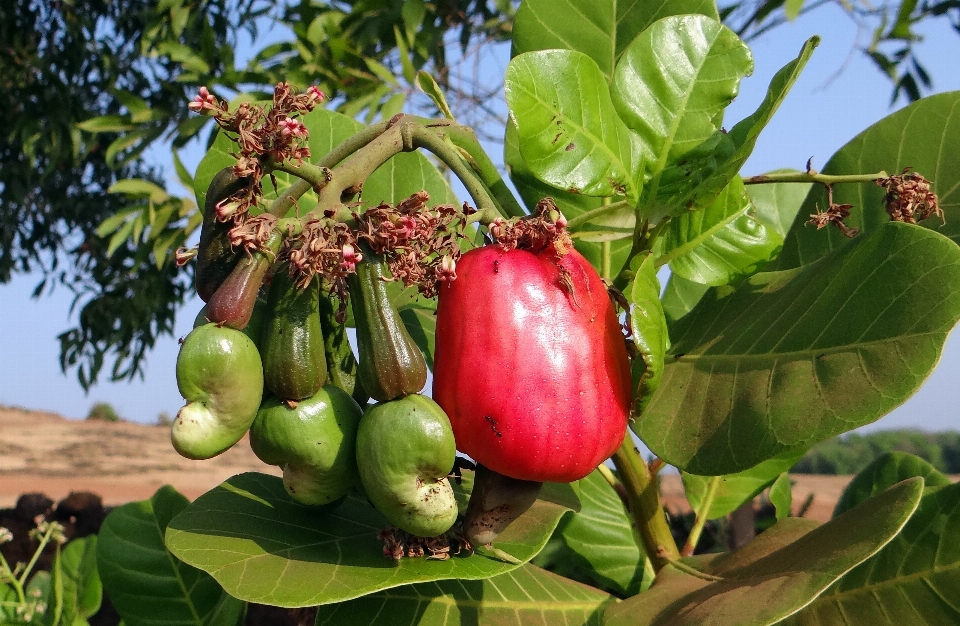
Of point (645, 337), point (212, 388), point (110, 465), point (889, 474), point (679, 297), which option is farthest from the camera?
point (110, 465)

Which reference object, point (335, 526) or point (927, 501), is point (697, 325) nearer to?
point (927, 501)

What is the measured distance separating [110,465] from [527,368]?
838 cm

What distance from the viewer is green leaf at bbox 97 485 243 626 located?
1381mm

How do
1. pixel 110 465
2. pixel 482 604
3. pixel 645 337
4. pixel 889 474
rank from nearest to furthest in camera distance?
pixel 645 337, pixel 482 604, pixel 889 474, pixel 110 465

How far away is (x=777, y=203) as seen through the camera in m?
1.41

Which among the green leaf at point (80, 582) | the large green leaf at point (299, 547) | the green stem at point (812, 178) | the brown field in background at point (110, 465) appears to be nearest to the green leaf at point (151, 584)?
the green leaf at point (80, 582)

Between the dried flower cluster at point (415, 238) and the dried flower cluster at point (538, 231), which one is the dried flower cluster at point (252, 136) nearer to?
the dried flower cluster at point (415, 238)

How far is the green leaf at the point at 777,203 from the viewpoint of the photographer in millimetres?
1399

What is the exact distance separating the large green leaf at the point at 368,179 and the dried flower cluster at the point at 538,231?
1.17 feet

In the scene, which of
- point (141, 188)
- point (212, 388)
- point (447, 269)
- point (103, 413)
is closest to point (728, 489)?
point (447, 269)

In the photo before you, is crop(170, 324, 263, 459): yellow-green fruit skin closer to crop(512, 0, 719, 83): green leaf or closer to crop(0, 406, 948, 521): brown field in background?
crop(512, 0, 719, 83): green leaf

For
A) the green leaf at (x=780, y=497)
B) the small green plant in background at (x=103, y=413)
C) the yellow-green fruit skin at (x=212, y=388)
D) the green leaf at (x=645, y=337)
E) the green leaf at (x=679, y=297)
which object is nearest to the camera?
the yellow-green fruit skin at (x=212, y=388)

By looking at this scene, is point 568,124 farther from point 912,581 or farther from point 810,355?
point 912,581

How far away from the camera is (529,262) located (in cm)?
77
